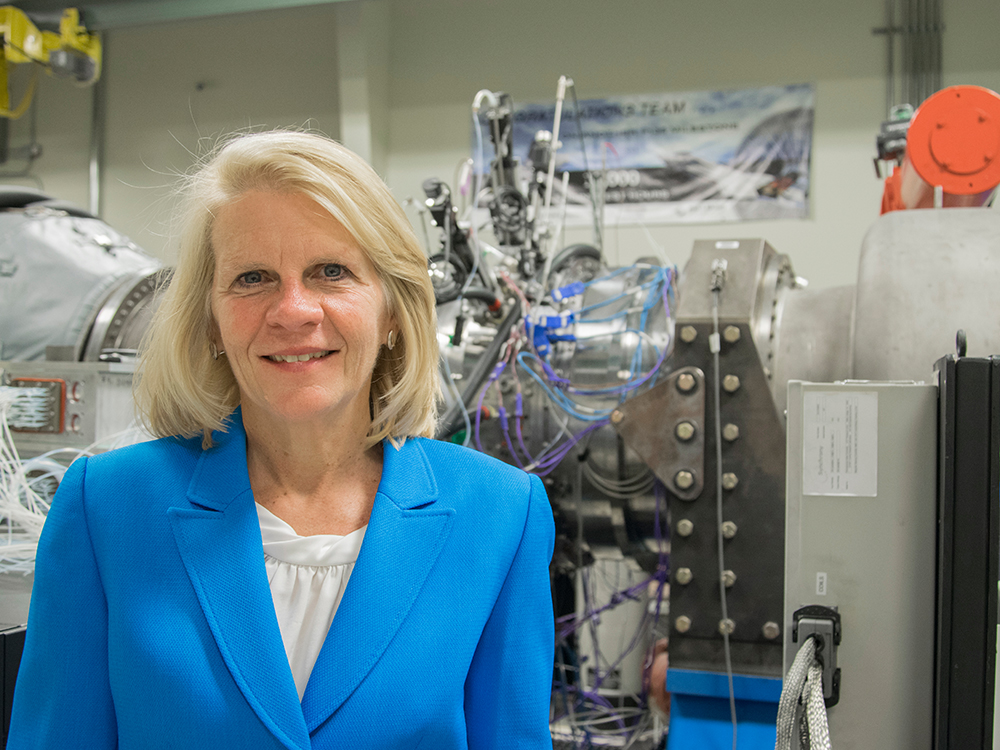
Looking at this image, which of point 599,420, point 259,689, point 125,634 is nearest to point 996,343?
point 599,420

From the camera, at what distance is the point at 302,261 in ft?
2.91

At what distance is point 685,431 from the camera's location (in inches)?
69.4

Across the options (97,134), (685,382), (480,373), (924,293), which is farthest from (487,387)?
(97,134)

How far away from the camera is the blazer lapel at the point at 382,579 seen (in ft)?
2.71

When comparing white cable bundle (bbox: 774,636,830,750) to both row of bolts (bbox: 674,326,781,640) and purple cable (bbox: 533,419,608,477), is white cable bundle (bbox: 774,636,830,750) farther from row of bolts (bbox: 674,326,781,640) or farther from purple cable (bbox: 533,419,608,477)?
purple cable (bbox: 533,419,608,477)

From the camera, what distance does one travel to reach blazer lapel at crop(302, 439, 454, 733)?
32.6 inches

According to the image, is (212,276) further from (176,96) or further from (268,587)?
(176,96)

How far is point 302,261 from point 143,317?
147 cm

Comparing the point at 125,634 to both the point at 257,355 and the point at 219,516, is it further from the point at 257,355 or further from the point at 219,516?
the point at 257,355

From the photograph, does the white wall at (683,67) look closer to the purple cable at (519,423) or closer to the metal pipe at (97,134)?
the metal pipe at (97,134)

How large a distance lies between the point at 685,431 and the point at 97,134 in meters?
5.87

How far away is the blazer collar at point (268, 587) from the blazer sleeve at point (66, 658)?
0.35ft

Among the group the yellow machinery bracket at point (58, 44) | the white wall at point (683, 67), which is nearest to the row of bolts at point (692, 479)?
the white wall at point (683, 67)

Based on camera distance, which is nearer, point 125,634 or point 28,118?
point 125,634
